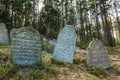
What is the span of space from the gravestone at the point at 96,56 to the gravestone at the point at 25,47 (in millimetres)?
2629

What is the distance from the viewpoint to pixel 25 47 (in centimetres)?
733

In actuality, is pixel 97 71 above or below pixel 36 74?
below

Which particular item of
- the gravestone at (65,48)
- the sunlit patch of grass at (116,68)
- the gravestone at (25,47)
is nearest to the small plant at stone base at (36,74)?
the gravestone at (25,47)

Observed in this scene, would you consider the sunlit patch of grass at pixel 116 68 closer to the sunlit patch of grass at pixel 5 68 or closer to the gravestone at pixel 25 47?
the gravestone at pixel 25 47

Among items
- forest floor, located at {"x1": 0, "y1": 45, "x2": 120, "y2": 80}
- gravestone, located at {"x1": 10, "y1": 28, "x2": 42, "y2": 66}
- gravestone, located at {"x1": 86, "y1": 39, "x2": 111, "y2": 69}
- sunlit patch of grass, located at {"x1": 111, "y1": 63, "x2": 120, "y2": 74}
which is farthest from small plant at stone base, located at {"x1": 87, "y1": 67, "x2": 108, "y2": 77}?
gravestone, located at {"x1": 10, "y1": 28, "x2": 42, "y2": 66}

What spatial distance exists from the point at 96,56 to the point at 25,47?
3415 millimetres

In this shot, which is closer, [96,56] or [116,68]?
[96,56]

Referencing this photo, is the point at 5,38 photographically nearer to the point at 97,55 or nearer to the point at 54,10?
the point at 97,55

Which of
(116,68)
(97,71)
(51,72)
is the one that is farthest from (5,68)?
(116,68)

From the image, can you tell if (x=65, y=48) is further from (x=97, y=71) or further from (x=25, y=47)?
(x=25, y=47)

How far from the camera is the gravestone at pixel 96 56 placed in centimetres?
905

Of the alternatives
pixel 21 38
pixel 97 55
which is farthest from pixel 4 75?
pixel 97 55

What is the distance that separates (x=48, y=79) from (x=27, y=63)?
110 cm

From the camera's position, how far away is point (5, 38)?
12.8 metres
